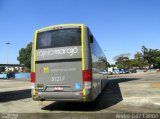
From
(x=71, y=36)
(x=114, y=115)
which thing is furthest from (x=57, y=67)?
(x=114, y=115)

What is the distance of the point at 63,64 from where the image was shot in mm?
12422

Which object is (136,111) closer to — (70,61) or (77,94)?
(77,94)

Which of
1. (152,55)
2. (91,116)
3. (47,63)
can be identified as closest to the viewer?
(91,116)

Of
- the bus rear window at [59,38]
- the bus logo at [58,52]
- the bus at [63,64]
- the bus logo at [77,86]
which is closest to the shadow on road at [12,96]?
the bus at [63,64]

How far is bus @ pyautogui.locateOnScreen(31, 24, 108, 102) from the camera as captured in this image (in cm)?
1205

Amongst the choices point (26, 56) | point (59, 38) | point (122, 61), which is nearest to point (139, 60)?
point (122, 61)

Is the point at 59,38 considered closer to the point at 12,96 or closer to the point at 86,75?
the point at 86,75

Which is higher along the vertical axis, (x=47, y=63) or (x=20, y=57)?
(x=20, y=57)

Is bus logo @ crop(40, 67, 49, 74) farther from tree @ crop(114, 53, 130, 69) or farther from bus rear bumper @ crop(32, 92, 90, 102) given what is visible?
tree @ crop(114, 53, 130, 69)

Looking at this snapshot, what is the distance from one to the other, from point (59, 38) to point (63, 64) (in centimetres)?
113

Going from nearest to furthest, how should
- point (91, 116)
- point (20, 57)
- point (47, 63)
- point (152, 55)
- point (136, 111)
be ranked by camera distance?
point (91, 116), point (136, 111), point (47, 63), point (20, 57), point (152, 55)

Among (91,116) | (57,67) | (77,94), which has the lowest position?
(91,116)

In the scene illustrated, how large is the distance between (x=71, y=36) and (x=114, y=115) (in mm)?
3715

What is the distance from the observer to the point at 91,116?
10.9m
